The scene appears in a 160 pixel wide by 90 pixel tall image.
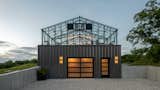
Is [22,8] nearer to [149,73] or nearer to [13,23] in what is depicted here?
[13,23]

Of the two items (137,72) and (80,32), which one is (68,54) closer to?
(80,32)

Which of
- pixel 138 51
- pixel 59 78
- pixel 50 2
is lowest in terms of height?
pixel 59 78

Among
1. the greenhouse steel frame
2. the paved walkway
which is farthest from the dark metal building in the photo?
the paved walkway

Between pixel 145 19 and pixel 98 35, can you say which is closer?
pixel 145 19

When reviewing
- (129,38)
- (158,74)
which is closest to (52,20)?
(129,38)

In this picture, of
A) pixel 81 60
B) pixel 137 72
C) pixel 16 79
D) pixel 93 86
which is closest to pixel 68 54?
pixel 81 60

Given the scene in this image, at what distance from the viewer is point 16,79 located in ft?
47.9

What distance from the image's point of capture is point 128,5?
1013 inches

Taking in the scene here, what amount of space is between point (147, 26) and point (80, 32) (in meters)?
5.78

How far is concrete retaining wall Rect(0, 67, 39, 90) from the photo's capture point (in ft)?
40.3

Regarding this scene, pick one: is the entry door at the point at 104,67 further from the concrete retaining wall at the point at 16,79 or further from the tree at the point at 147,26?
the concrete retaining wall at the point at 16,79

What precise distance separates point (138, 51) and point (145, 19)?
229 cm

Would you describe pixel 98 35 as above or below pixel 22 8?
below

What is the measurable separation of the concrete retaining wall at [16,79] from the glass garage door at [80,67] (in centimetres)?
416
